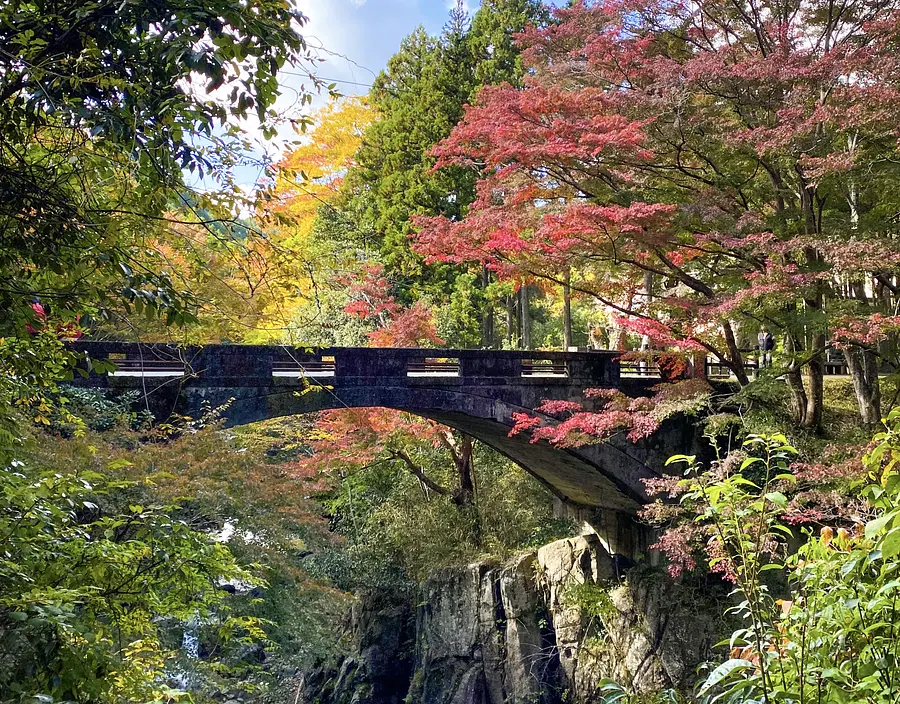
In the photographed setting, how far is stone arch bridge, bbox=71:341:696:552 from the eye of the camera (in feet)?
26.4

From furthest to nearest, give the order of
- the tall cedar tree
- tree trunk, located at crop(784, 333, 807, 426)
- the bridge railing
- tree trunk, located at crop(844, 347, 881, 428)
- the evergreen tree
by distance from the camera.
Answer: the evergreen tree
tree trunk, located at crop(784, 333, 807, 426)
tree trunk, located at crop(844, 347, 881, 428)
the bridge railing
the tall cedar tree

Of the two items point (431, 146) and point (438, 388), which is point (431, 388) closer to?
point (438, 388)

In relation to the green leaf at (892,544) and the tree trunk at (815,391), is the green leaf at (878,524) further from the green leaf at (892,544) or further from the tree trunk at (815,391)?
the tree trunk at (815,391)

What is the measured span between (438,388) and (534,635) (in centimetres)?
459

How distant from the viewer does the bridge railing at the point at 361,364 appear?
794 centimetres

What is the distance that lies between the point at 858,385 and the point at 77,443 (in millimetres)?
8173

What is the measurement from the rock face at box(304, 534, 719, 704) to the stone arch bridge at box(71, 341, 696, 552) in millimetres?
1221

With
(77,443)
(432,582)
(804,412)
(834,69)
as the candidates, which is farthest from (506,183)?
(432,582)

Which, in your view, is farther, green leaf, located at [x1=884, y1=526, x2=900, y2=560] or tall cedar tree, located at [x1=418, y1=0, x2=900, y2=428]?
tall cedar tree, located at [x1=418, y1=0, x2=900, y2=428]

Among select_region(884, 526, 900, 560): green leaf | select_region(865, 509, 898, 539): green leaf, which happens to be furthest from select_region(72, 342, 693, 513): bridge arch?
select_region(884, 526, 900, 560): green leaf

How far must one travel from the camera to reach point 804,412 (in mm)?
9008

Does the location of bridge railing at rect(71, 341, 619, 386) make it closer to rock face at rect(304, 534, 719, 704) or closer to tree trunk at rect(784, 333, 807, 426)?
tree trunk at rect(784, 333, 807, 426)

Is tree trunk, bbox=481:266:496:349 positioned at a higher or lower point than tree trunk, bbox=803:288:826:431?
higher

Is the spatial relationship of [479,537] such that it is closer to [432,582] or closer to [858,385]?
[432,582]
